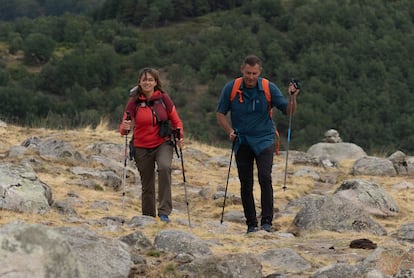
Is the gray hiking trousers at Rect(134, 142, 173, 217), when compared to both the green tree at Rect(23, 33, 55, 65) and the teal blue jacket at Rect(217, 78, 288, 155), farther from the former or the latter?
the green tree at Rect(23, 33, 55, 65)

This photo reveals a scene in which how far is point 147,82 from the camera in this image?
31.0 feet

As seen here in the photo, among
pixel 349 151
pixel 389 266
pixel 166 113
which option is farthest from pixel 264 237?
pixel 349 151

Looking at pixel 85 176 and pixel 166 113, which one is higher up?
pixel 166 113

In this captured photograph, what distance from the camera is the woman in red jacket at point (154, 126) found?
952 cm

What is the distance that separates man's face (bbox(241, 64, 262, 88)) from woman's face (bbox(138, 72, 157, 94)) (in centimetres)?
114

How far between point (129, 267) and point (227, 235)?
8.95 feet

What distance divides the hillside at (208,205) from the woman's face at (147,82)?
5.34ft

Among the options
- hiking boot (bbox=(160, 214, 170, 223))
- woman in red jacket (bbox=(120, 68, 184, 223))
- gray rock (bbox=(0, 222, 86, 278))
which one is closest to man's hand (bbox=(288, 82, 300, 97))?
woman in red jacket (bbox=(120, 68, 184, 223))

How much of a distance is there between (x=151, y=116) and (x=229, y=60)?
3036 inches

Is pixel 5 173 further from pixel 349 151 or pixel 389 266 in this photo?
pixel 349 151

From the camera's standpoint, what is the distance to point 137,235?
758 cm

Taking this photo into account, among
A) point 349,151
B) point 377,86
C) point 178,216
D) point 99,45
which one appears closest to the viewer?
point 178,216

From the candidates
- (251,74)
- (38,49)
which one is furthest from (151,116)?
(38,49)

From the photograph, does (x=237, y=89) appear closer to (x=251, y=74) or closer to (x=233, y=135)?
(x=251, y=74)
